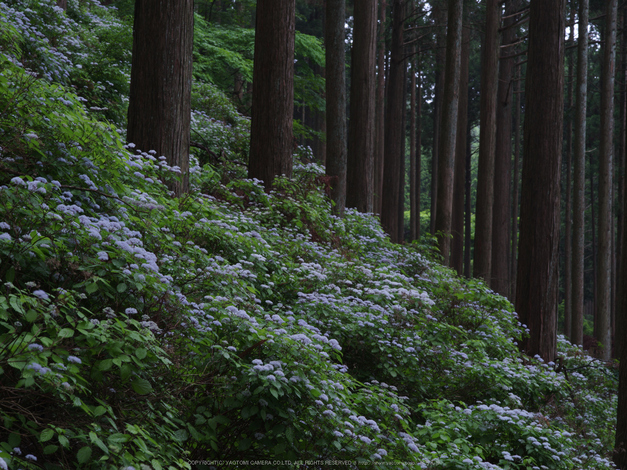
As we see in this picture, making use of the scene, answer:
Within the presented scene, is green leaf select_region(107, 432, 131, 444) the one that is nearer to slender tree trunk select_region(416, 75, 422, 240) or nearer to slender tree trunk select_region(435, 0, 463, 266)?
slender tree trunk select_region(435, 0, 463, 266)

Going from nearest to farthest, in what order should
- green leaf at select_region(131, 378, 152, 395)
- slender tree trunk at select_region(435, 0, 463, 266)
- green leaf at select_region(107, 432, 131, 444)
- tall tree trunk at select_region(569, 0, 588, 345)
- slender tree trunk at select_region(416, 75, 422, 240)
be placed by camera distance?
1. green leaf at select_region(107, 432, 131, 444)
2. green leaf at select_region(131, 378, 152, 395)
3. slender tree trunk at select_region(435, 0, 463, 266)
4. tall tree trunk at select_region(569, 0, 588, 345)
5. slender tree trunk at select_region(416, 75, 422, 240)

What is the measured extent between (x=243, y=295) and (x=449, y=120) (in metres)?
10.7

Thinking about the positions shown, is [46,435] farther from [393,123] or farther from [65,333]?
[393,123]

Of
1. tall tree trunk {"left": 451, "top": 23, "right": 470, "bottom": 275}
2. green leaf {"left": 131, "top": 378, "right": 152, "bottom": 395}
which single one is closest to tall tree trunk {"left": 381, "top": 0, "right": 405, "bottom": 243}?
tall tree trunk {"left": 451, "top": 23, "right": 470, "bottom": 275}

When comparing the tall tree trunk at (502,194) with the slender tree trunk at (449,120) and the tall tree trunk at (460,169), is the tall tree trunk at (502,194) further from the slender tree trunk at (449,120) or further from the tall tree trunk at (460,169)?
the slender tree trunk at (449,120)

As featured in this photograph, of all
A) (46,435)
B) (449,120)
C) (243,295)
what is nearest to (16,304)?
(46,435)

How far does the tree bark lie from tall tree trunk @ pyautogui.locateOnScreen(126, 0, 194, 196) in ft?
9.29

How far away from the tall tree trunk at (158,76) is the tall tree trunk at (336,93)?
5.84 meters

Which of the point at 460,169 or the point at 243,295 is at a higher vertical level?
the point at 460,169

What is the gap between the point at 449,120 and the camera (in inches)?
519

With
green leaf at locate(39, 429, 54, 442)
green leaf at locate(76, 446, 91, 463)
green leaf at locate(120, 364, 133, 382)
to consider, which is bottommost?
green leaf at locate(76, 446, 91, 463)

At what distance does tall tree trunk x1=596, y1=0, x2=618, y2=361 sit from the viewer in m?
15.8

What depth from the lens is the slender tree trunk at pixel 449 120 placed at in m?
13.1

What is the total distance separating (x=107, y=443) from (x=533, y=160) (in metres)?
7.42
